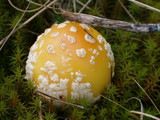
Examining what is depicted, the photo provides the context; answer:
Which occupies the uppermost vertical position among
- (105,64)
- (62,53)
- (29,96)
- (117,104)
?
(62,53)

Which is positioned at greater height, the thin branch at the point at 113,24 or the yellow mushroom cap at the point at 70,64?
the thin branch at the point at 113,24

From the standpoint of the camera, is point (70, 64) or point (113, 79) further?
point (113, 79)

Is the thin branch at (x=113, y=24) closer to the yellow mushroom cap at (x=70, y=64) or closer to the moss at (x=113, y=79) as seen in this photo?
the yellow mushroom cap at (x=70, y=64)

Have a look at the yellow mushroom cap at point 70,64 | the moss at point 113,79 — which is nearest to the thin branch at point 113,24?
the yellow mushroom cap at point 70,64

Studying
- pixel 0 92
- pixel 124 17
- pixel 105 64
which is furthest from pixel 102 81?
pixel 124 17

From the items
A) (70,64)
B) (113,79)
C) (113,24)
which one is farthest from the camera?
(113,79)

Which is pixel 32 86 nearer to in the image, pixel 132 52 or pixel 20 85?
pixel 20 85
